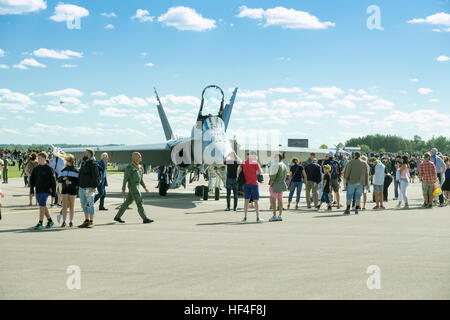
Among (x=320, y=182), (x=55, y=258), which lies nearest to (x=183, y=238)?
(x=55, y=258)

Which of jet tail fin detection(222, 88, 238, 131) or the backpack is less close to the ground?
jet tail fin detection(222, 88, 238, 131)

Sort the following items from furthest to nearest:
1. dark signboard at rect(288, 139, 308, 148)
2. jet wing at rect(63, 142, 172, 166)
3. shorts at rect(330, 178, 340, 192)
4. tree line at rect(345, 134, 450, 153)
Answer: tree line at rect(345, 134, 450, 153) < dark signboard at rect(288, 139, 308, 148) < jet wing at rect(63, 142, 172, 166) < shorts at rect(330, 178, 340, 192)

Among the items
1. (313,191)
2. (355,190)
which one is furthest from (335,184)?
(355,190)

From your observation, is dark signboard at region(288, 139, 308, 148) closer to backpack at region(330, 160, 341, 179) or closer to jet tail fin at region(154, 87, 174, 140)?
→ jet tail fin at region(154, 87, 174, 140)

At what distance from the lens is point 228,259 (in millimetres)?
7250

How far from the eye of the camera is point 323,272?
6289 mm

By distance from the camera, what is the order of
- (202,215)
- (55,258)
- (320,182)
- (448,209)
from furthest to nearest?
1. (320,182)
2. (448,209)
3. (202,215)
4. (55,258)

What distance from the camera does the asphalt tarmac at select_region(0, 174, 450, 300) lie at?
17.6 feet

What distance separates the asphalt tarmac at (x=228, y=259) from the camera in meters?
5.37

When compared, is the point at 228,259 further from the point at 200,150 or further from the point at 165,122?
the point at 165,122

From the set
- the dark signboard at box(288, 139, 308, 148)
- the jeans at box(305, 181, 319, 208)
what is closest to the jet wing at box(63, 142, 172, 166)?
the jeans at box(305, 181, 319, 208)

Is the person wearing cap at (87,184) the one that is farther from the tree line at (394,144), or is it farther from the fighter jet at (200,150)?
the tree line at (394,144)
